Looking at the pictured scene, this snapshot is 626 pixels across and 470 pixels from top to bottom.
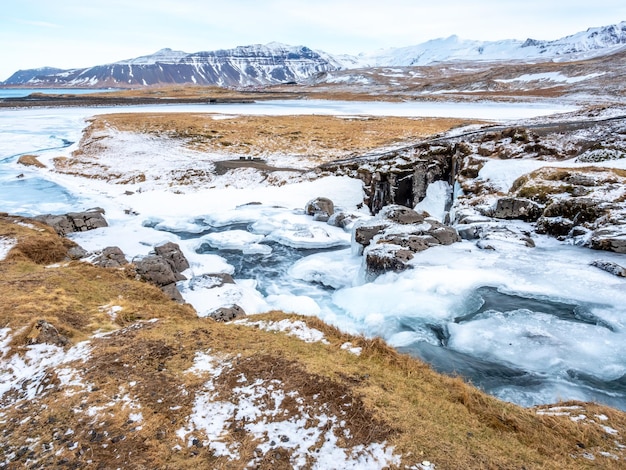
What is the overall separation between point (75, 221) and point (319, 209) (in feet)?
67.1

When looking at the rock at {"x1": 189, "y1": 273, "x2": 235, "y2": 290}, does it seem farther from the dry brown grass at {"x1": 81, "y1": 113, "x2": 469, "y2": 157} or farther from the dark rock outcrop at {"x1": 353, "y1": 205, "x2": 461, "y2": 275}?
the dry brown grass at {"x1": 81, "y1": 113, "x2": 469, "y2": 157}

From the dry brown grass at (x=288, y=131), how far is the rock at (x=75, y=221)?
104ft

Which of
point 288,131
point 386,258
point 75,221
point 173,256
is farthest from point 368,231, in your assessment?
point 288,131

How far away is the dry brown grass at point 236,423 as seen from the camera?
7.04 metres

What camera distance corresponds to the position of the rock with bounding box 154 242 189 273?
2286 centimetres

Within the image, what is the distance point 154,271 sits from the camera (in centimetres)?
1912

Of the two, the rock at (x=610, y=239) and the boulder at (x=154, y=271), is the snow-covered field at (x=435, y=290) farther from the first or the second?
the boulder at (x=154, y=271)

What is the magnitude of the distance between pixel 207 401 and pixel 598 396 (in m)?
12.2

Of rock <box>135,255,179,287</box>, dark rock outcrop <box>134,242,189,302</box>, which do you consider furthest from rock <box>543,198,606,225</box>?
rock <box>135,255,179,287</box>

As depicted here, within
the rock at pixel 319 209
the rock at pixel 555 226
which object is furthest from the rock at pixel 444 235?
the rock at pixel 319 209

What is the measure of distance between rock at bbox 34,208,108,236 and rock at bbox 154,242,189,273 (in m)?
10.5

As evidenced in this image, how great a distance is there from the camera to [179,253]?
939 inches

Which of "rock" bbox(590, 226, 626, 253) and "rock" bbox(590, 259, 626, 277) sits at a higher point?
"rock" bbox(590, 226, 626, 253)

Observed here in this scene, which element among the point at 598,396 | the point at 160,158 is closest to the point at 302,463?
the point at 598,396
